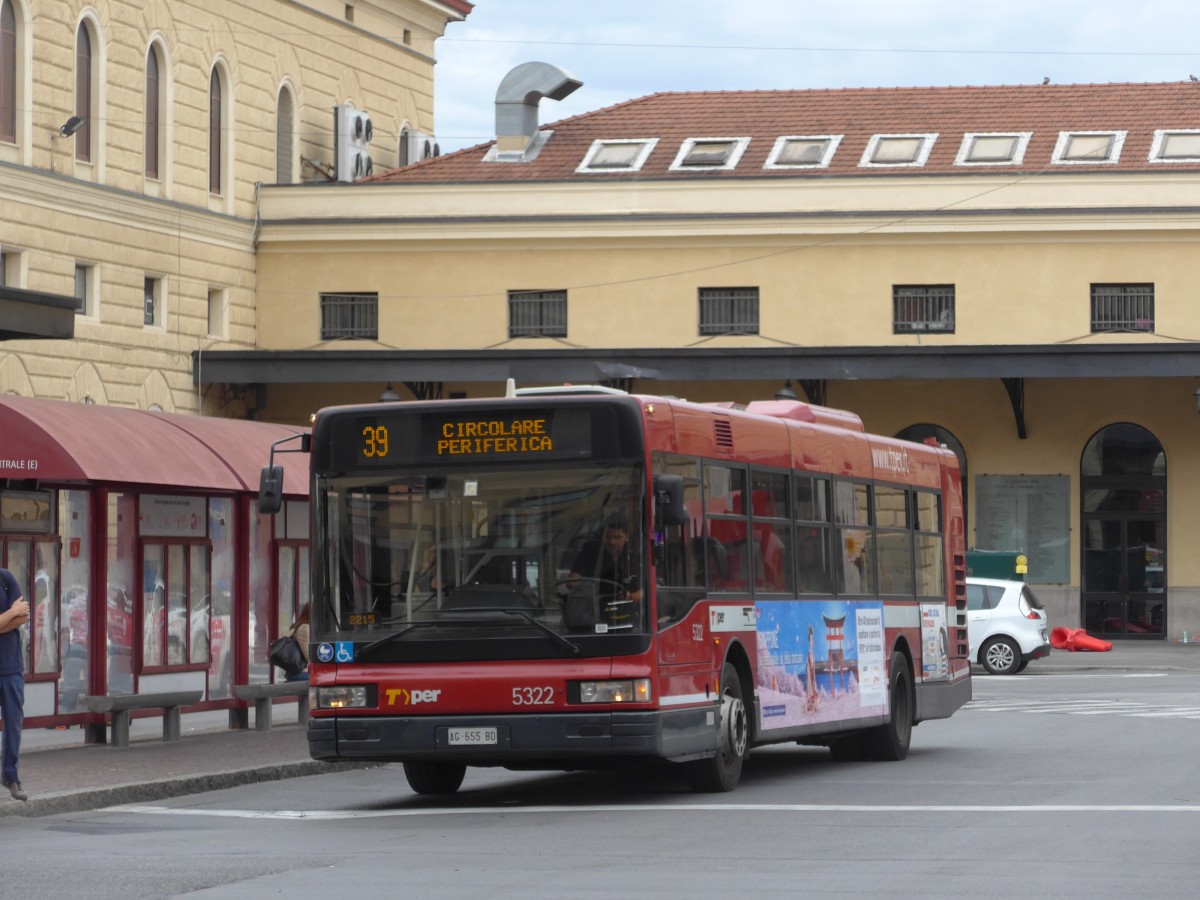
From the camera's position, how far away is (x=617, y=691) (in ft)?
46.8

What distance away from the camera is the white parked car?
112 feet

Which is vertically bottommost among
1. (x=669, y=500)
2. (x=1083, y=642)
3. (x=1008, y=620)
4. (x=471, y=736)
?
(x=1083, y=642)

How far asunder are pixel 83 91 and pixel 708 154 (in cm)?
1266

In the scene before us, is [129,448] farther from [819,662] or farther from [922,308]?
[922,308]

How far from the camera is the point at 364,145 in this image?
152 ft

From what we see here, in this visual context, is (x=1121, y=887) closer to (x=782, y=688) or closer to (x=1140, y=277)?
(x=782, y=688)

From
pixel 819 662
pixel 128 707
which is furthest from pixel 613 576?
pixel 128 707

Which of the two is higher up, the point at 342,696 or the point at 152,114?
the point at 152,114

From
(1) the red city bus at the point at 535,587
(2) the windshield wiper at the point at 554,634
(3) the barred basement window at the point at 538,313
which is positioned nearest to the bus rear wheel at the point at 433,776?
(1) the red city bus at the point at 535,587

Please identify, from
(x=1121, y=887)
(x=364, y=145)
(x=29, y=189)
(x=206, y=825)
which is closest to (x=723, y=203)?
(x=364, y=145)

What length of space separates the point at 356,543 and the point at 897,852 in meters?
4.63

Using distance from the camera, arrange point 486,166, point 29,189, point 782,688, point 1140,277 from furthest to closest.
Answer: point 486,166, point 1140,277, point 29,189, point 782,688

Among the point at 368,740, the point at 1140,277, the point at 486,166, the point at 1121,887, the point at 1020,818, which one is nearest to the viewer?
the point at 1121,887

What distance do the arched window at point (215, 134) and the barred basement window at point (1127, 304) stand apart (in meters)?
16.0
